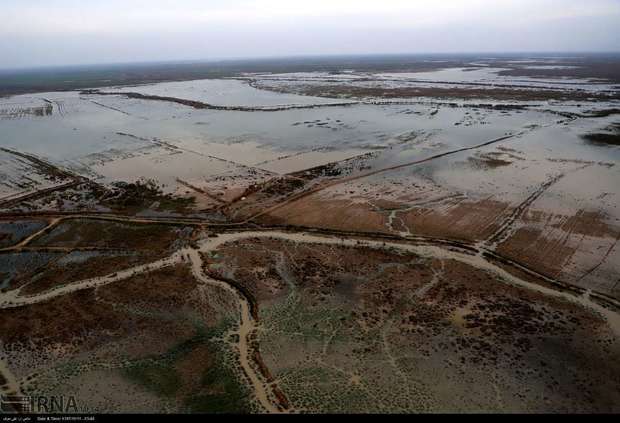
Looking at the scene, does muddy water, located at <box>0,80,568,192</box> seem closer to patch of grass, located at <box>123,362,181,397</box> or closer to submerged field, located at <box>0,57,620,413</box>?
submerged field, located at <box>0,57,620,413</box>

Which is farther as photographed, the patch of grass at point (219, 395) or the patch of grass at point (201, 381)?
the patch of grass at point (201, 381)

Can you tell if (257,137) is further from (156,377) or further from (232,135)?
(156,377)

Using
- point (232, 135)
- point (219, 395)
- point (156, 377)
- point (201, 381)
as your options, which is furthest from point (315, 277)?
point (232, 135)

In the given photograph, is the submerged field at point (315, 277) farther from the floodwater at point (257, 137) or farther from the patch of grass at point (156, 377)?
the floodwater at point (257, 137)

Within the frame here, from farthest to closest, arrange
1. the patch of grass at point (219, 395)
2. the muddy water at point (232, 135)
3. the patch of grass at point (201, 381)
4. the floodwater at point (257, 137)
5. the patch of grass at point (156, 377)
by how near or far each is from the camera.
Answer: the muddy water at point (232, 135), the floodwater at point (257, 137), the patch of grass at point (156, 377), the patch of grass at point (201, 381), the patch of grass at point (219, 395)

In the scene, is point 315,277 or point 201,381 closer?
point 201,381

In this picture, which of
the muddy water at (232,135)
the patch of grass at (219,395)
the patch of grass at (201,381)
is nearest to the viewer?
the patch of grass at (219,395)

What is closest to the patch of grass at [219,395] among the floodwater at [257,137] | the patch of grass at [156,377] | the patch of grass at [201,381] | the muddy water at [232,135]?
the patch of grass at [201,381]

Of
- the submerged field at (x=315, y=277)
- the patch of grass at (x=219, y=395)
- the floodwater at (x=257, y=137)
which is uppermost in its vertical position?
the floodwater at (x=257, y=137)
